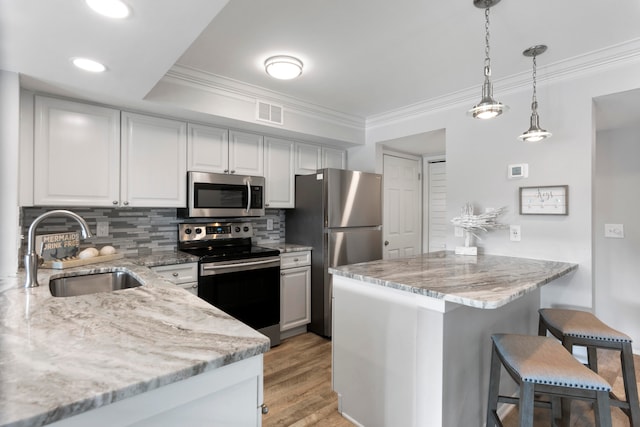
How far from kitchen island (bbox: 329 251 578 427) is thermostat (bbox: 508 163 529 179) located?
864mm

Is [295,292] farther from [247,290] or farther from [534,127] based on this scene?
[534,127]

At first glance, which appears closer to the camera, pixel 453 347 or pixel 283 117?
pixel 453 347

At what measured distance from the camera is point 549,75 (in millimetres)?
2428

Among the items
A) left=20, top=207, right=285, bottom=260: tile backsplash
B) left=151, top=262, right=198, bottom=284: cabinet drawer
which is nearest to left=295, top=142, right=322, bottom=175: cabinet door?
left=20, top=207, right=285, bottom=260: tile backsplash

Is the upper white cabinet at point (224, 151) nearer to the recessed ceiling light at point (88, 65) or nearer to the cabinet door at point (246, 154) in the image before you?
the cabinet door at point (246, 154)

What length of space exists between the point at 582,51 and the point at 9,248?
388 centimetres

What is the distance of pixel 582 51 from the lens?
218cm

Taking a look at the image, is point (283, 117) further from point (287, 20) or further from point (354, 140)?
point (287, 20)

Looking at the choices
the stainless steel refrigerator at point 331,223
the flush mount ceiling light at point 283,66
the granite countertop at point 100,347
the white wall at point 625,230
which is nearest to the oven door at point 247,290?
the stainless steel refrigerator at point 331,223

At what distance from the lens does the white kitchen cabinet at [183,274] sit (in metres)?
2.35

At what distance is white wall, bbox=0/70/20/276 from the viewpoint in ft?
5.74

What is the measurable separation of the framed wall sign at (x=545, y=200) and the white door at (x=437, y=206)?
5.88 feet

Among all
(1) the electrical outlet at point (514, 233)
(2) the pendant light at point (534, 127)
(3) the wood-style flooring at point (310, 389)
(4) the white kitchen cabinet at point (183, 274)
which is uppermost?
(2) the pendant light at point (534, 127)

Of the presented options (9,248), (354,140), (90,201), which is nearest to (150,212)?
(90,201)
